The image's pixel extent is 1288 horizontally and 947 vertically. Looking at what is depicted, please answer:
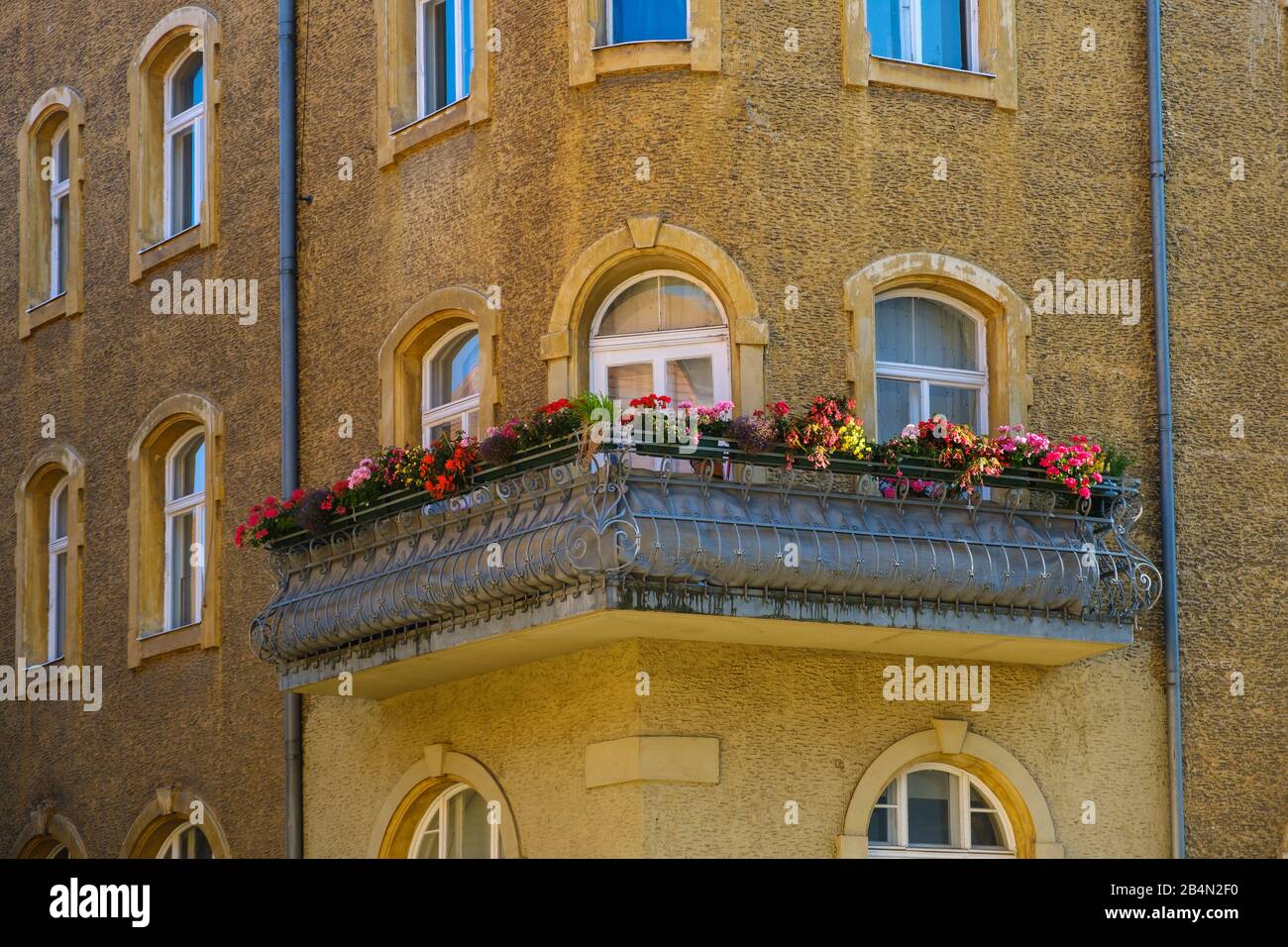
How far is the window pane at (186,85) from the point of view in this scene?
21.2 metres

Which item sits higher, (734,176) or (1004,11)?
(1004,11)

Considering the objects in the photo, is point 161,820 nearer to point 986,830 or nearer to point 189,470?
point 189,470

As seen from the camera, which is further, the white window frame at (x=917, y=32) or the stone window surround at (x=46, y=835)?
the stone window surround at (x=46, y=835)

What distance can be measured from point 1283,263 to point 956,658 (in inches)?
163

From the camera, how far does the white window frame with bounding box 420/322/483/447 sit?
17312 millimetres

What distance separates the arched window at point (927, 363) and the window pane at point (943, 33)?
1672mm

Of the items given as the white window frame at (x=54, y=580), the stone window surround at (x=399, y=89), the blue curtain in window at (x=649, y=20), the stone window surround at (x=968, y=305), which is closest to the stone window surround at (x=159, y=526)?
the white window frame at (x=54, y=580)

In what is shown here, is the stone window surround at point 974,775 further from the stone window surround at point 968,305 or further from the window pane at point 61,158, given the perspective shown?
the window pane at point 61,158

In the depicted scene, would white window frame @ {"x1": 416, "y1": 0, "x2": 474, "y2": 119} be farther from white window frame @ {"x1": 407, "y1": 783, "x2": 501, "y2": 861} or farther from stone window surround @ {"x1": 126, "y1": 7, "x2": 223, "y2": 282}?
white window frame @ {"x1": 407, "y1": 783, "x2": 501, "y2": 861}

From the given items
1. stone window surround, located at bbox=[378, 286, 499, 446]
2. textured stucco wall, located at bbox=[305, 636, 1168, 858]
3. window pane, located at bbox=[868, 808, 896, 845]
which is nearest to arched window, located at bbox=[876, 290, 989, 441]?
textured stucco wall, located at bbox=[305, 636, 1168, 858]

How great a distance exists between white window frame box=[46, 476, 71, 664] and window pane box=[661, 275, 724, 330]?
7483 mm

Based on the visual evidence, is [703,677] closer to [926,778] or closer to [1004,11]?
[926,778]

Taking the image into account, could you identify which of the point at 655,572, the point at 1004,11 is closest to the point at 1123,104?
the point at 1004,11

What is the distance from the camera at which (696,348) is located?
16188 mm
